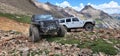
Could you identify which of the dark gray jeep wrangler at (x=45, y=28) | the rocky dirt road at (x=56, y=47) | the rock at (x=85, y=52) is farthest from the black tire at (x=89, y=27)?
the rock at (x=85, y=52)

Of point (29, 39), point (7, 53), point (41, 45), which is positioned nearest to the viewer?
point (7, 53)

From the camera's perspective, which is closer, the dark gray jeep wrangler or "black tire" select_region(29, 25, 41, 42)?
"black tire" select_region(29, 25, 41, 42)

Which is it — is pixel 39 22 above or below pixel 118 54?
above

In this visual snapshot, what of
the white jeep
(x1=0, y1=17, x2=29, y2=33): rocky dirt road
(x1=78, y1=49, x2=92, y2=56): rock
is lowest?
(x1=0, y1=17, x2=29, y2=33): rocky dirt road

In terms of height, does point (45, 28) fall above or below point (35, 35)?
above

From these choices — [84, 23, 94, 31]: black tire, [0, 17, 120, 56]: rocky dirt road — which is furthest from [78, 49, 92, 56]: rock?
[84, 23, 94, 31]: black tire

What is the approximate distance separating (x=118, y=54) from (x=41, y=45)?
5744 millimetres

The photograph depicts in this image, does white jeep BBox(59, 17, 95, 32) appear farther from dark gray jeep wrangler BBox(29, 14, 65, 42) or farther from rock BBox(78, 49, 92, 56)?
rock BBox(78, 49, 92, 56)

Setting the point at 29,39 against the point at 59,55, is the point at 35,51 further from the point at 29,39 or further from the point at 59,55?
the point at 29,39

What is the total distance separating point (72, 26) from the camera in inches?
1512

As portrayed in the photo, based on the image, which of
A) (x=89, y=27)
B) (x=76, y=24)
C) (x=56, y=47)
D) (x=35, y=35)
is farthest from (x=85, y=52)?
(x=76, y=24)

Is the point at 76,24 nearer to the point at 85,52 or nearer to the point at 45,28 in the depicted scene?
the point at 45,28

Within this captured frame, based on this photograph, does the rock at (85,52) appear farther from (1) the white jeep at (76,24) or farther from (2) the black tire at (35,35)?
(1) the white jeep at (76,24)

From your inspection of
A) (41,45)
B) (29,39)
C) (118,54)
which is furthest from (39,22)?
(118,54)
